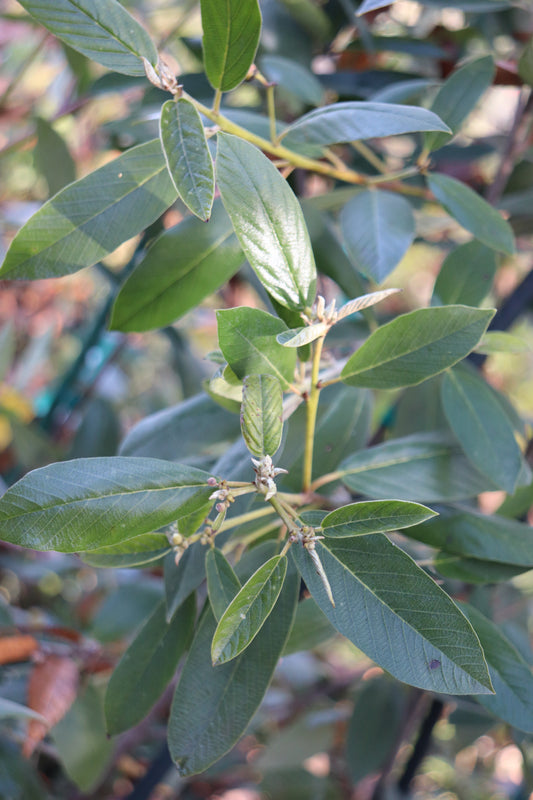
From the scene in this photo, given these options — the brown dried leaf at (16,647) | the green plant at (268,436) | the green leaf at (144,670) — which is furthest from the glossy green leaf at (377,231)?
the brown dried leaf at (16,647)

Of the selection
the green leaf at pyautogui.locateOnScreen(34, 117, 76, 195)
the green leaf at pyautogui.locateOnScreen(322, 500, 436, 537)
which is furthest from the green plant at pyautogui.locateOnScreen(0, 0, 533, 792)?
the green leaf at pyautogui.locateOnScreen(34, 117, 76, 195)

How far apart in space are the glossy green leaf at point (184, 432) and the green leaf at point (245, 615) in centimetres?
Answer: 18

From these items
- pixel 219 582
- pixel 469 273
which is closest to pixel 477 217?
pixel 469 273

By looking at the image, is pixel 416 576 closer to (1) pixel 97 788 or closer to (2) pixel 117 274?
(2) pixel 117 274

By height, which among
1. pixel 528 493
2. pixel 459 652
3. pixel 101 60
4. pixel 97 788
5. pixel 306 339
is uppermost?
pixel 101 60

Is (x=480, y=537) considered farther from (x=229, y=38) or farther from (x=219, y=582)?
(x=229, y=38)

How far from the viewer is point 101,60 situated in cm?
31

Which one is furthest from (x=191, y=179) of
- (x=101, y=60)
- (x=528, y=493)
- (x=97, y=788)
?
(x=97, y=788)

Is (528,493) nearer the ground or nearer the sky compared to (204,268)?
nearer the ground

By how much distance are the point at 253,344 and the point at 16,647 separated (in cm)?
39

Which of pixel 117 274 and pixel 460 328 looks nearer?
pixel 460 328

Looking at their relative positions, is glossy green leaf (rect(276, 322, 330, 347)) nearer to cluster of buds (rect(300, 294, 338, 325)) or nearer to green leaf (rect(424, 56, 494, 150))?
cluster of buds (rect(300, 294, 338, 325))

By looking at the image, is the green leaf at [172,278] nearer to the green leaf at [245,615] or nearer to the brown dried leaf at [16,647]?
the green leaf at [245,615]

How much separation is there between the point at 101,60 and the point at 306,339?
0.55ft
